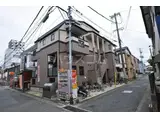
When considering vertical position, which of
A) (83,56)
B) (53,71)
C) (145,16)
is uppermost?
(145,16)

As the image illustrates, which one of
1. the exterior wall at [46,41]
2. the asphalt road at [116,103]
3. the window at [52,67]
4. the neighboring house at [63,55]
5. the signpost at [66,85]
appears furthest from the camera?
the exterior wall at [46,41]

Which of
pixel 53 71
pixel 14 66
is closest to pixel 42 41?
pixel 53 71

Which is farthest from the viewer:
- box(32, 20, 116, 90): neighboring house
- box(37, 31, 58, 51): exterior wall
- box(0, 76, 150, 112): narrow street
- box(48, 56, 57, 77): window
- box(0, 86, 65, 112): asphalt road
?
box(37, 31, 58, 51): exterior wall

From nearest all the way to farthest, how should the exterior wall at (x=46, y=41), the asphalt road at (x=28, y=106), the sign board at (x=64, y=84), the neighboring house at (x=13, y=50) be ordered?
1. the asphalt road at (x=28, y=106)
2. the sign board at (x=64, y=84)
3. the exterior wall at (x=46, y=41)
4. the neighboring house at (x=13, y=50)

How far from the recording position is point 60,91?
8.98 metres

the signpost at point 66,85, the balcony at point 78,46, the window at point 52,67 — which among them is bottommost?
the signpost at point 66,85

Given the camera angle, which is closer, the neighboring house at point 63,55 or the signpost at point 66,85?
the signpost at point 66,85

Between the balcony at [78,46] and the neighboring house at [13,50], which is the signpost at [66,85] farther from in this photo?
the neighboring house at [13,50]

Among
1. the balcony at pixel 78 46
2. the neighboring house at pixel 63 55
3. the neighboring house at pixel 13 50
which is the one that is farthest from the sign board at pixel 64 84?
the neighboring house at pixel 13 50

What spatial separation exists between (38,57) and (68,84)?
9641 mm

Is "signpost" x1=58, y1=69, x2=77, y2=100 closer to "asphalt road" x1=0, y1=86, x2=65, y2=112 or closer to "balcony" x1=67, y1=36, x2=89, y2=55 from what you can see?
"asphalt road" x1=0, y1=86, x2=65, y2=112

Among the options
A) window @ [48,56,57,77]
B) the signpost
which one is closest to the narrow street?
the signpost

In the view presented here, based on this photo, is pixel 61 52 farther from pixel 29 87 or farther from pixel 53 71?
pixel 29 87

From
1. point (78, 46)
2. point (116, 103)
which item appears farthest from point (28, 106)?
point (78, 46)
